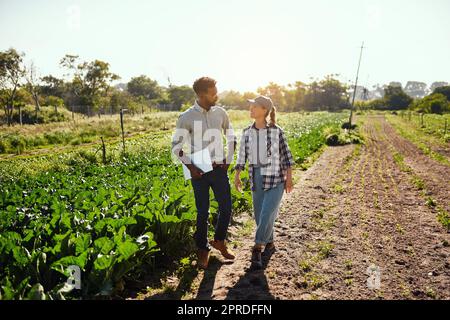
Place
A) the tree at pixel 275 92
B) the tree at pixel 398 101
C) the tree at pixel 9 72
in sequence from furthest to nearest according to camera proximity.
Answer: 1. the tree at pixel 275 92
2. the tree at pixel 398 101
3. the tree at pixel 9 72

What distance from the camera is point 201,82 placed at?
12.1ft

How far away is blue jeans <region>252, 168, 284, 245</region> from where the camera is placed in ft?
13.0

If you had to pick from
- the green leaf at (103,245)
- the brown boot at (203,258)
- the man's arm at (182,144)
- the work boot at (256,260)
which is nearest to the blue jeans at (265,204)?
the work boot at (256,260)

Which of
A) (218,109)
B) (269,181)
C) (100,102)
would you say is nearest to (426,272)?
(269,181)

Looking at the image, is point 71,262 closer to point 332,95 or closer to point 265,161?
point 265,161

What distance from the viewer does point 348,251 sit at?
4586 millimetres

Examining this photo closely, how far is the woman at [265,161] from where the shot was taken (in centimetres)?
394

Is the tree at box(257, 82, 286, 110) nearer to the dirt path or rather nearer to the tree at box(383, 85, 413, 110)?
the tree at box(383, 85, 413, 110)

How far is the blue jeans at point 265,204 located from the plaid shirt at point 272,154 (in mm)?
66

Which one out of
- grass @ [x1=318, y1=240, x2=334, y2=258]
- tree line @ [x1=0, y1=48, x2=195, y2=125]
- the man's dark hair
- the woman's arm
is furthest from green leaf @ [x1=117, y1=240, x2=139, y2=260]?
tree line @ [x1=0, y1=48, x2=195, y2=125]

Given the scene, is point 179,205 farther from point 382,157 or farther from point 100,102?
point 100,102

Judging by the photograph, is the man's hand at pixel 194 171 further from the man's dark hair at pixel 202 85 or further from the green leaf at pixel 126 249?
the green leaf at pixel 126 249

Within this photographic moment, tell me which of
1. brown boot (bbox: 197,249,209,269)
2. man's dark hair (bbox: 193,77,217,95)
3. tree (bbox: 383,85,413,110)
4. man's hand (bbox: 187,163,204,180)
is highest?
tree (bbox: 383,85,413,110)

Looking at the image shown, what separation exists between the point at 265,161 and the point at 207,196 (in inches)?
30.0
